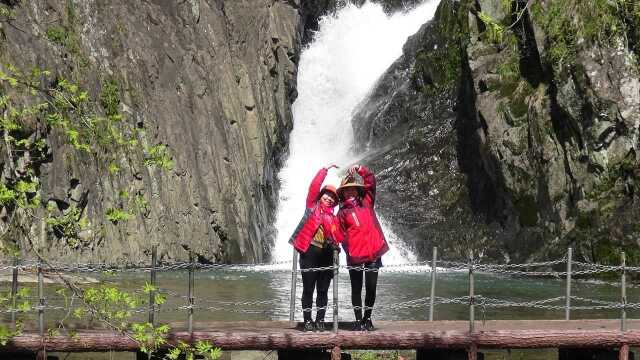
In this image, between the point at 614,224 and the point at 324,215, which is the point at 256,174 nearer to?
the point at 614,224

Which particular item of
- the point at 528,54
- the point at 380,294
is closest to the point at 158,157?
the point at 380,294

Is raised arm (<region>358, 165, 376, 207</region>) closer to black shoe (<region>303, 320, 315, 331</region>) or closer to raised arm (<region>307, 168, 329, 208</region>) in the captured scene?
raised arm (<region>307, 168, 329, 208</region>)

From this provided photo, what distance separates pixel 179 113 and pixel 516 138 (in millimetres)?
15294

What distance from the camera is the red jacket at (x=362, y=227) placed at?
10.3 metres

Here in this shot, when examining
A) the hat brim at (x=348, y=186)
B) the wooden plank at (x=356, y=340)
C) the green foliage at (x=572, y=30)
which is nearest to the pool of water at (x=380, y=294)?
the wooden plank at (x=356, y=340)

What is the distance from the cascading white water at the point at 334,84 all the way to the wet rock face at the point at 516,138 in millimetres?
4613

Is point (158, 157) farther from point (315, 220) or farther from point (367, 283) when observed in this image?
point (367, 283)

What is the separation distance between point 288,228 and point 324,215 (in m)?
34.9

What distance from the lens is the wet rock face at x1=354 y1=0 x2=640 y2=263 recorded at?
3206 cm

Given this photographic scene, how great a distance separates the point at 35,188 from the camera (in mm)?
7285

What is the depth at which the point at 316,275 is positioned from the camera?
34.0 ft

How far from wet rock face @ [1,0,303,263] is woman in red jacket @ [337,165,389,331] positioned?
1454 cm

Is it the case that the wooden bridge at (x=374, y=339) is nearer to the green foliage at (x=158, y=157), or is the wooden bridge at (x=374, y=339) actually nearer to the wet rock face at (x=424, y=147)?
the green foliage at (x=158, y=157)

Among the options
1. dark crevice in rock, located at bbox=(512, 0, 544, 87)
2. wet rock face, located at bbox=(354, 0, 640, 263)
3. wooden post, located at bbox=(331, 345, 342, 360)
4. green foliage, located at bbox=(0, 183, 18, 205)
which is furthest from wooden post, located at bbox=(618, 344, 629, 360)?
dark crevice in rock, located at bbox=(512, 0, 544, 87)
